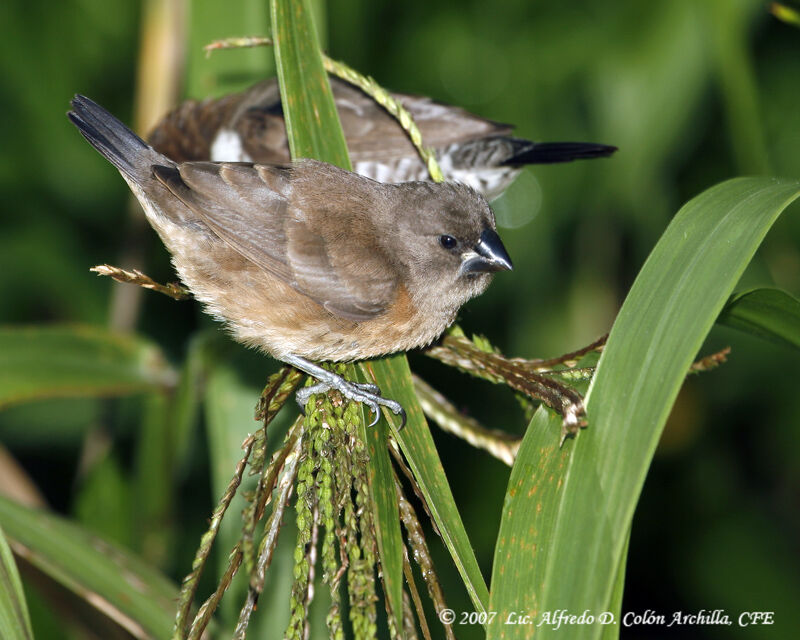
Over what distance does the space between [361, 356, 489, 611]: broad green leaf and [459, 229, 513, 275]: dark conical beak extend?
533 mm

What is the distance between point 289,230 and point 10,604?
1.19 m

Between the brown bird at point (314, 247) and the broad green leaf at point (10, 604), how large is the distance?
3.12ft

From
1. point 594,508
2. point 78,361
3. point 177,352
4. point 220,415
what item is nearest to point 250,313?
point 220,415

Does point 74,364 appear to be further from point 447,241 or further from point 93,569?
point 447,241

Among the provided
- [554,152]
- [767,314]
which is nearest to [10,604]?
[767,314]

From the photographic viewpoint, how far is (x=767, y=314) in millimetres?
1720

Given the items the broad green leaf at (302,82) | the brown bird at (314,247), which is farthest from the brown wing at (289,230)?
the broad green leaf at (302,82)

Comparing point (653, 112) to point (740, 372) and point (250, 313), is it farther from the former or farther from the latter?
point (250, 313)

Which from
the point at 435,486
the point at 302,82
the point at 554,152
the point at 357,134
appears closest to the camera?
the point at 435,486

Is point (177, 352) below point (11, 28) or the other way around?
below

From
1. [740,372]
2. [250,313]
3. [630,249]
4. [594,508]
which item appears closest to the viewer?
[594,508]

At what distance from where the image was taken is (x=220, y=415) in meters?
2.61

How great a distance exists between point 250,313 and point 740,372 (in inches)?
99.2

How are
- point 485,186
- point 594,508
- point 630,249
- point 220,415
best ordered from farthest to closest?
point 630,249, point 485,186, point 220,415, point 594,508
